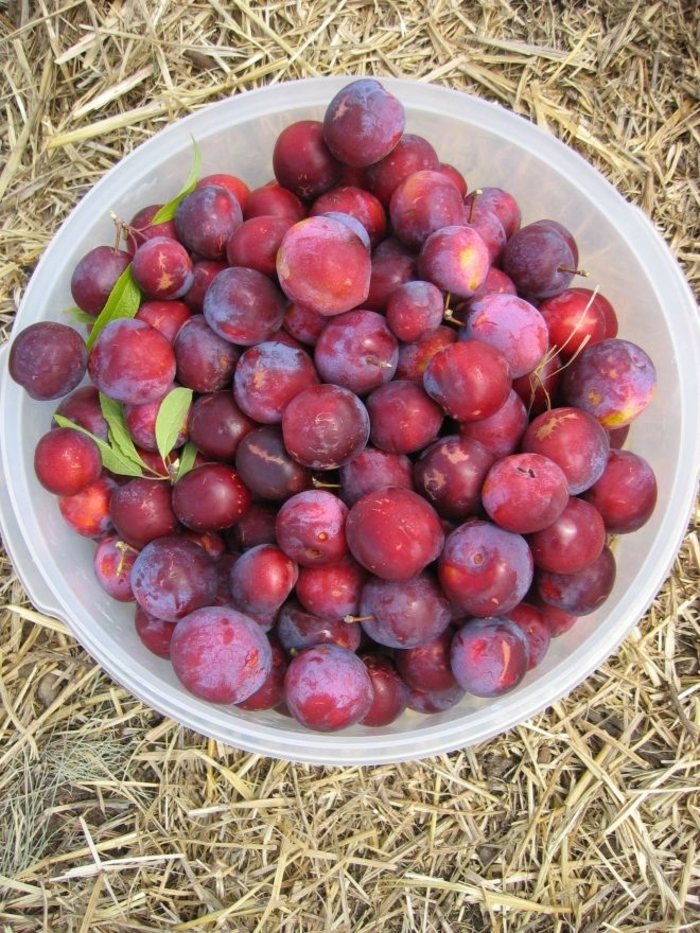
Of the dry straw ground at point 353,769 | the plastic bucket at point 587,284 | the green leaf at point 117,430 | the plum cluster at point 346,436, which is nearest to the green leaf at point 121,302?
the plum cluster at point 346,436

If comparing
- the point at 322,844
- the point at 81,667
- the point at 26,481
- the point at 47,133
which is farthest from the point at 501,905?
the point at 47,133

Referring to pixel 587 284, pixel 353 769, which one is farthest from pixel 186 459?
pixel 587 284

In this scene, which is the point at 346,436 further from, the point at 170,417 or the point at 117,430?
the point at 117,430

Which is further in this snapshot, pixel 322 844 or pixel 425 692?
pixel 322 844

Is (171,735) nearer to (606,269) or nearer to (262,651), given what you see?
(262,651)

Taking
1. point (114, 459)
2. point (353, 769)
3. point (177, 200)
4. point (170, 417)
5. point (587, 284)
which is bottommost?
point (353, 769)

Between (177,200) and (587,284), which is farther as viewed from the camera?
(587,284)

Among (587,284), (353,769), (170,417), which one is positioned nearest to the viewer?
(170,417)
